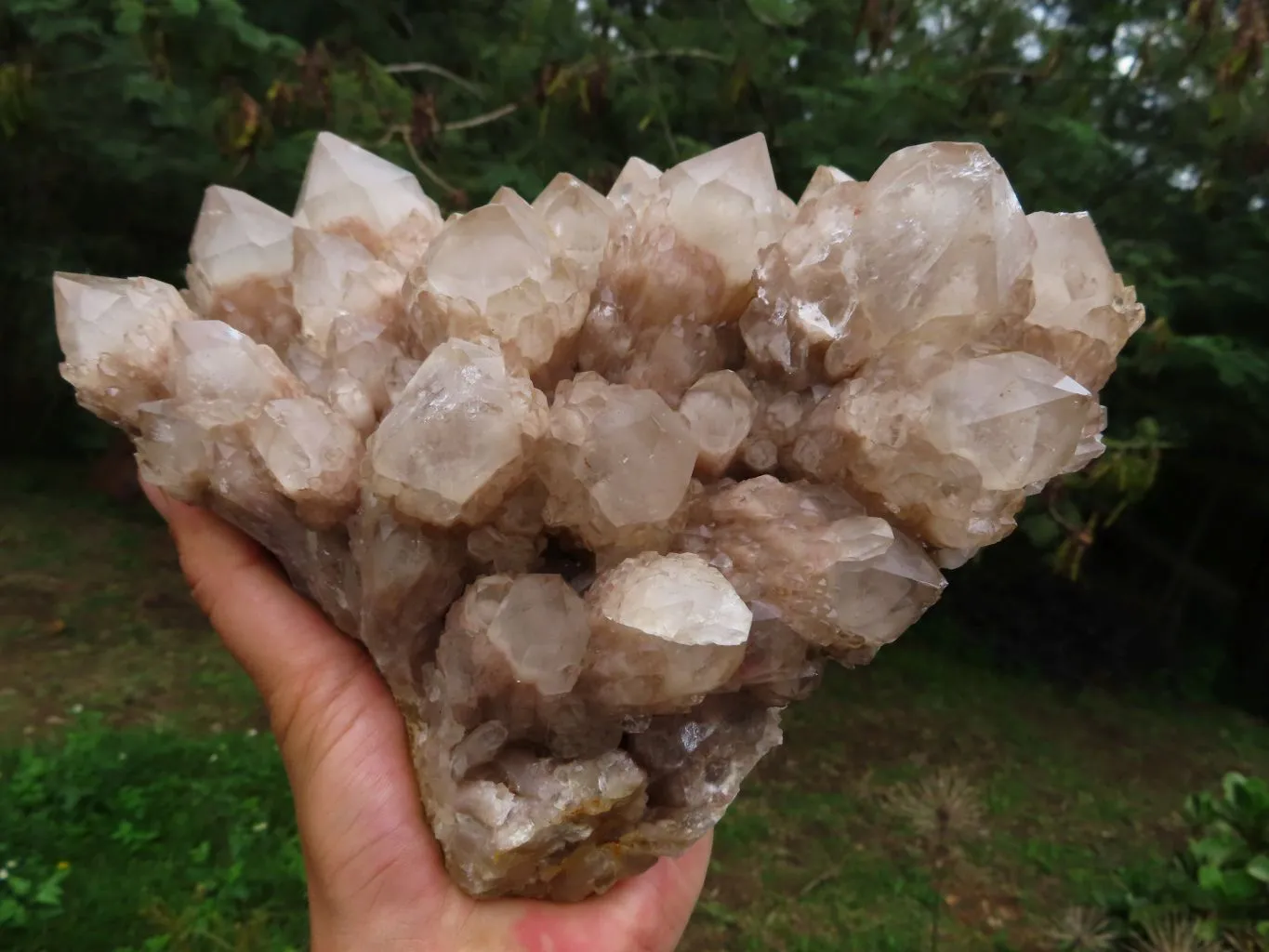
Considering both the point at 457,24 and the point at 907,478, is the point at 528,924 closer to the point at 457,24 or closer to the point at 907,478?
the point at 907,478

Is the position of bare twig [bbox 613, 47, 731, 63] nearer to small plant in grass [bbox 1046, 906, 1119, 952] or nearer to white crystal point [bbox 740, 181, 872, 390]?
white crystal point [bbox 740, 181, 872, 390]

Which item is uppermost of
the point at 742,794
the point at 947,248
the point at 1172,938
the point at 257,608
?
the point at 947,248

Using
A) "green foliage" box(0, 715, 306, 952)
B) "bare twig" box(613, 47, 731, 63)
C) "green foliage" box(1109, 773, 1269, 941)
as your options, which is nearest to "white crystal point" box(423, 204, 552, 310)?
"green foliage" box(0, 715, 306, 952)

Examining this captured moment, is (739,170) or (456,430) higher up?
(739,170)

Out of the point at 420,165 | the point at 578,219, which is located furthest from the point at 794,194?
the point at 578,219

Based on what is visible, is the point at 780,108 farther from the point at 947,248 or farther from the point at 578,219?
the point at 947,248

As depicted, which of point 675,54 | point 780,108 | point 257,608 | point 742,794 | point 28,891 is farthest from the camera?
point 742,794

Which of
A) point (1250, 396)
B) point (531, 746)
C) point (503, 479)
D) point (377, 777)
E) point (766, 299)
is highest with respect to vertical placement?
point (766, 299)

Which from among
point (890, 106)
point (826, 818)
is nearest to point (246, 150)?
point (890, 106)
